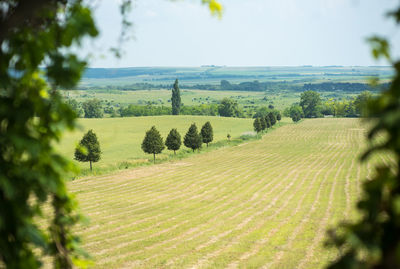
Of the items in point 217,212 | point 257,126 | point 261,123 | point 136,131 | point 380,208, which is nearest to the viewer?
point 380,208

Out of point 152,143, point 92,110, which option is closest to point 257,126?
point 152,143

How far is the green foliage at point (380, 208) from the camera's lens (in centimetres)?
166

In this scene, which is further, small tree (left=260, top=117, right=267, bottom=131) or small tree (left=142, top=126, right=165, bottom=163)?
small tree (left=260, top=117, right=267, bottom=131)

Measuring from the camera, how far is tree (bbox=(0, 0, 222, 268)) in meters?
2.13

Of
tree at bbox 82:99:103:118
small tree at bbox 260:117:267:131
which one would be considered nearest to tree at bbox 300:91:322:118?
small tree at bbox 260:117:267:131

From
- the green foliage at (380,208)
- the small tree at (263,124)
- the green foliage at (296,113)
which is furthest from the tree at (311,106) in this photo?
the green foliage at (380,208)

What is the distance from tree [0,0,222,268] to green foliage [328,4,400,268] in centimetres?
161

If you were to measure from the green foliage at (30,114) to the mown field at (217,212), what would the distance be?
1723mm

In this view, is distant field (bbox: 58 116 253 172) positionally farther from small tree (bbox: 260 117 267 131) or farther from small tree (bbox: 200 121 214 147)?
small tree (bbox: 200 121 214 147)

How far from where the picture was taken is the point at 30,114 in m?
2.18

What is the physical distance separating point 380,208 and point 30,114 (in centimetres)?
202

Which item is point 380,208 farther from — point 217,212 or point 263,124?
point 263,124

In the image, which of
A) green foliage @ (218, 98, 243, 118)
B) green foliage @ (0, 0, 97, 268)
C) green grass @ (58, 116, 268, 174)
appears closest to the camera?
green foliage @ (0, 0, 97, 268)

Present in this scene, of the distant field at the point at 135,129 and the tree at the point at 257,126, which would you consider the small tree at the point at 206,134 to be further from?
the tree at the point at 257,126
